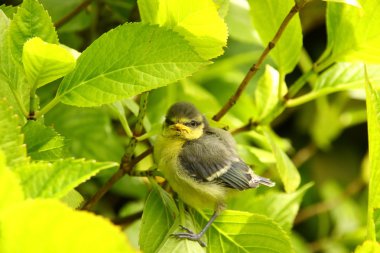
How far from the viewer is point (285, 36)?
45.4 inches

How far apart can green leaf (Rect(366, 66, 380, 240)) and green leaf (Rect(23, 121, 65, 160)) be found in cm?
45

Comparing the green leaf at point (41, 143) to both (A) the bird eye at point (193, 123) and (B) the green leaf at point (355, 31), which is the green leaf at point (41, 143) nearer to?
(A) the bird eye at point (193, 123)

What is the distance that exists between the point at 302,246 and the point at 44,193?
164cm

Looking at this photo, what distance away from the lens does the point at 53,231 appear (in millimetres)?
471

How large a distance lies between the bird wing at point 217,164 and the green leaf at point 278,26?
20 centimetres

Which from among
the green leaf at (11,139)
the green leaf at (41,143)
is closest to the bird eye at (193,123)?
the green leaf at (41,143)

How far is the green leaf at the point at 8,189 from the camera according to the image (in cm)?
53

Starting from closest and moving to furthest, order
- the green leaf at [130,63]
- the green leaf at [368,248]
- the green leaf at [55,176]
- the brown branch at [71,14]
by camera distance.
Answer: the green leaf at [55,176]
the green leaf at [368,248]
the green leaf at [130,63]
the brown branch at [71,14]

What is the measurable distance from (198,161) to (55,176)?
62cm

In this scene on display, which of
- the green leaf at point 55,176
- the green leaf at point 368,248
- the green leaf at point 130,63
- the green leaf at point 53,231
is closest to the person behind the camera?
the green leaf at point 53,231

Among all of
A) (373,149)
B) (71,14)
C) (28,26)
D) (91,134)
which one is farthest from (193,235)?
(71,14)

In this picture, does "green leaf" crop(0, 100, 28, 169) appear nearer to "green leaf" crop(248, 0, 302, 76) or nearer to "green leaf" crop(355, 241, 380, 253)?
"green leaf" crop(355, 241, 380, 253)

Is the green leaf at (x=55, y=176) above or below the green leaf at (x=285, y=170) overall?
above

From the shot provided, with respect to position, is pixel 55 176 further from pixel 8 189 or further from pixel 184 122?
pixel 184 122
